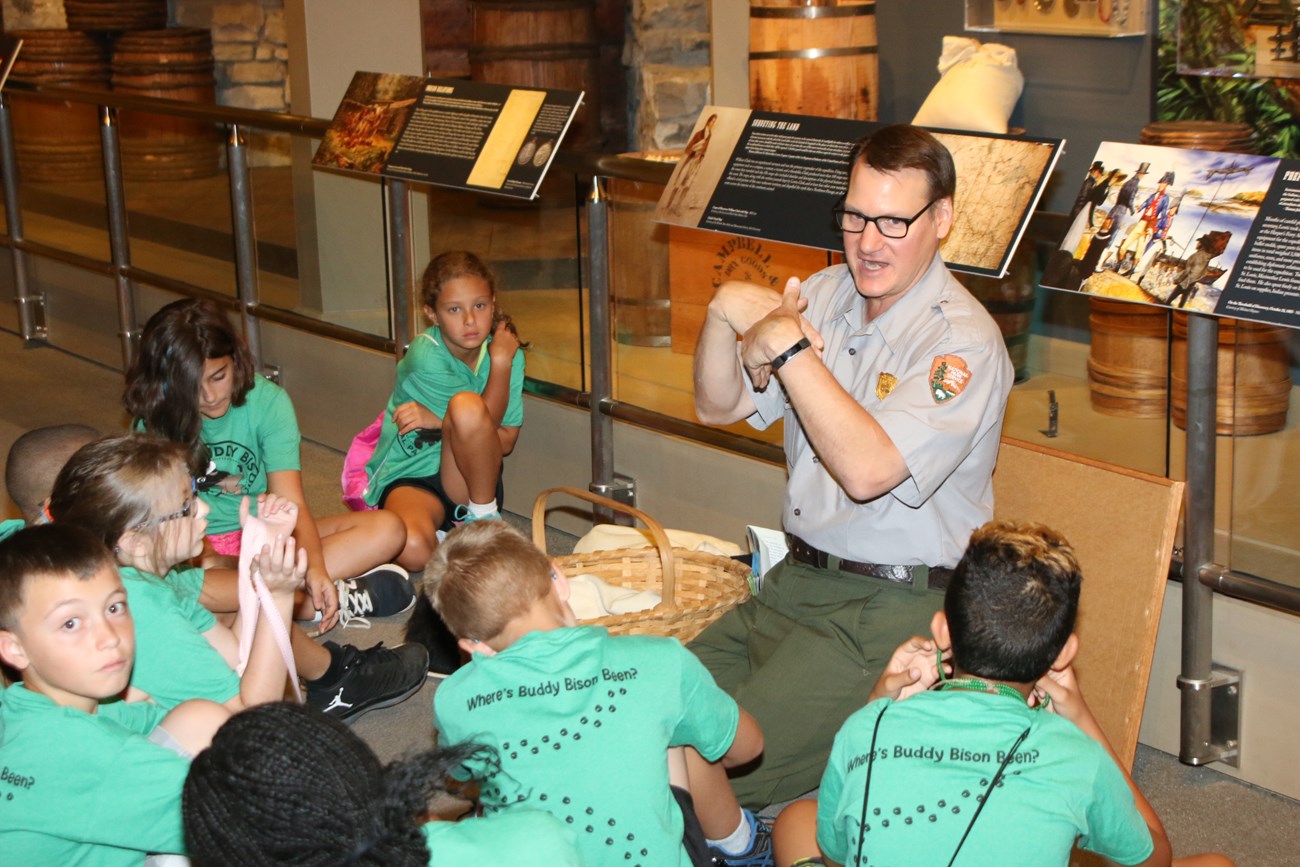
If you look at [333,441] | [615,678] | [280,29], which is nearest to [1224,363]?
[615,678]

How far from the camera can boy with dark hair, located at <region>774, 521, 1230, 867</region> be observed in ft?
6.00

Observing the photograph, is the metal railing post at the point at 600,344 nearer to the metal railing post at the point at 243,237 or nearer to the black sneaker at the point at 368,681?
the black sneaker at the point at 368,681

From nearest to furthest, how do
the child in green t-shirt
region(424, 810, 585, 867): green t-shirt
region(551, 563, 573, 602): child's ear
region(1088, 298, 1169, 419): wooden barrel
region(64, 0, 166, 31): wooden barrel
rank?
the child in green t-shirt → region(424, 810, 585, 867): green t-shirt → region(551, 563, 573, 602): child's ear → region(1088, 298, 1169, 419): wooden barrel → region(64, 0, 166, 31): wooden barrel

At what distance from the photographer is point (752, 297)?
2.88 meters

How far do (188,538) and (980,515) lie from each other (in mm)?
1456

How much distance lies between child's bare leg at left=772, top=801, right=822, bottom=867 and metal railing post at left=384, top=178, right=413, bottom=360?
2803mm

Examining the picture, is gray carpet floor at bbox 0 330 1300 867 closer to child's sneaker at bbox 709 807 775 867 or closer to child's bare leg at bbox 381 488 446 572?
child's bare leg at bbox 381 488 446 572

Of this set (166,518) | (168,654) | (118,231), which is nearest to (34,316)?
(118,231)

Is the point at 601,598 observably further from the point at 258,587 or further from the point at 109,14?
the point at 109,14

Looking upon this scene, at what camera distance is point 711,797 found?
2533mm

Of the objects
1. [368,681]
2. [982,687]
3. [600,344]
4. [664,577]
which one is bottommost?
[368,681]

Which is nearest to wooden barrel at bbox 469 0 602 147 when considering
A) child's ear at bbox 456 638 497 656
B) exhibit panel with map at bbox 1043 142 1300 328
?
exhibit panel with map at bbox 1043 142 1300 328

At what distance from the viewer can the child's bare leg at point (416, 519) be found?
13.5 feet

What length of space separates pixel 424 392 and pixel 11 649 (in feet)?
7.33
